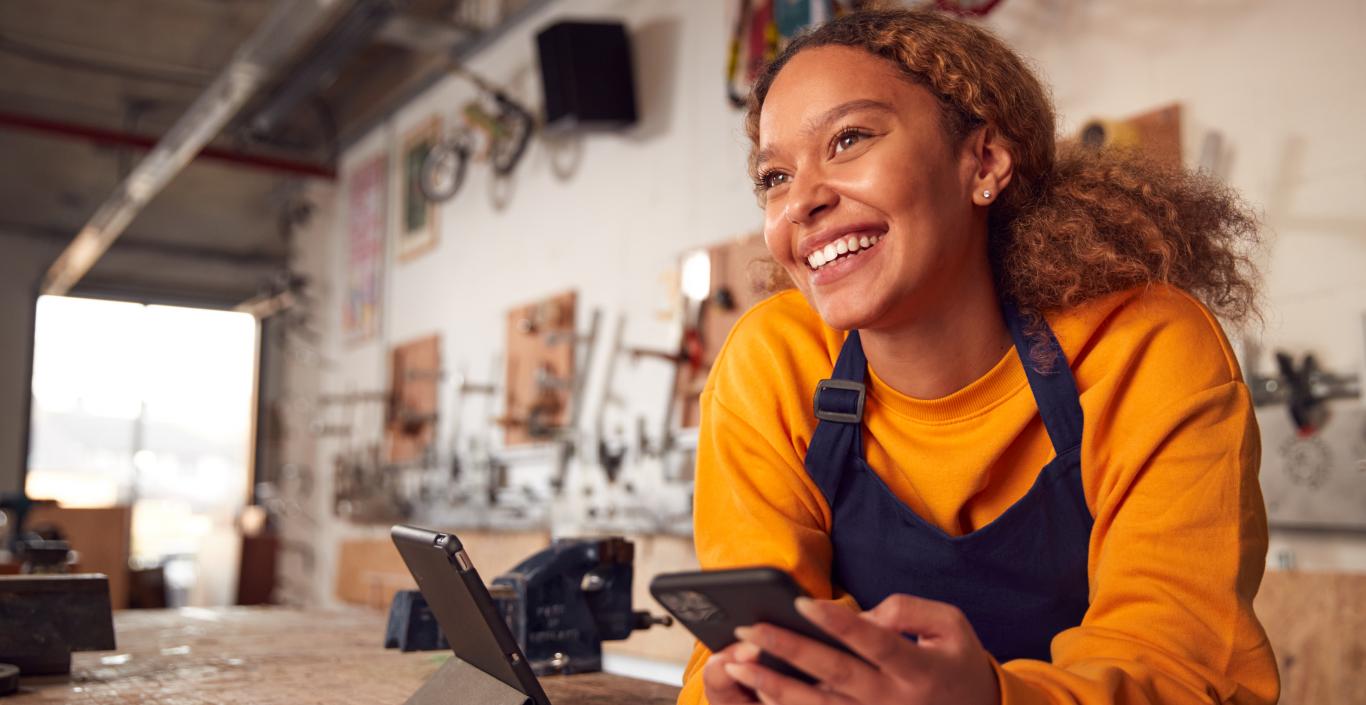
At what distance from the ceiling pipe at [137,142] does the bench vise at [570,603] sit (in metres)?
7.30

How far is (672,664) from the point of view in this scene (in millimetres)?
3875

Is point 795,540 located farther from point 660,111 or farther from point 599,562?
point 660,111

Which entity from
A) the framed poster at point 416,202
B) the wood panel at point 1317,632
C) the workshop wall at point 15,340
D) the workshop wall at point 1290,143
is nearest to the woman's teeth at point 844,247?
the workshop wall at point 1290,143

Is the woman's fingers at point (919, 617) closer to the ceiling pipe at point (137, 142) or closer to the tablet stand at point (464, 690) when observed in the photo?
the tablet stand at point (464, 690)

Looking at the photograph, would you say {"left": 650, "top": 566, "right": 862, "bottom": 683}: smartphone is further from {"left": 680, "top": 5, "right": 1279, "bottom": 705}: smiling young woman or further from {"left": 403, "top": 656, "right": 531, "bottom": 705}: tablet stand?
{"left": 403, "top": 656, "right": 531, "bottom": 705}: tablet stand

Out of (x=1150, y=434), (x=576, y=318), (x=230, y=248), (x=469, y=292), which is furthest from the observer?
(x=230, y=248)

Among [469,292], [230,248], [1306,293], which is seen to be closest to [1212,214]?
[1306,293]

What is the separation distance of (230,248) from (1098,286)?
10.4 m

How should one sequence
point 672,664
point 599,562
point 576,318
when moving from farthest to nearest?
point 576,318
point 672,664
point 599,562

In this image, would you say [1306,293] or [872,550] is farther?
[1306,293]

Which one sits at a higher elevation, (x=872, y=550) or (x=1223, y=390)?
(x=1223, y=390)

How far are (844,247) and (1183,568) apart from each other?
456 millimetres

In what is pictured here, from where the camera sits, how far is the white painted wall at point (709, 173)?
8.47 feet

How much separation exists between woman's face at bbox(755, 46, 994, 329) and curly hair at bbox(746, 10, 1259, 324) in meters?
0.04
